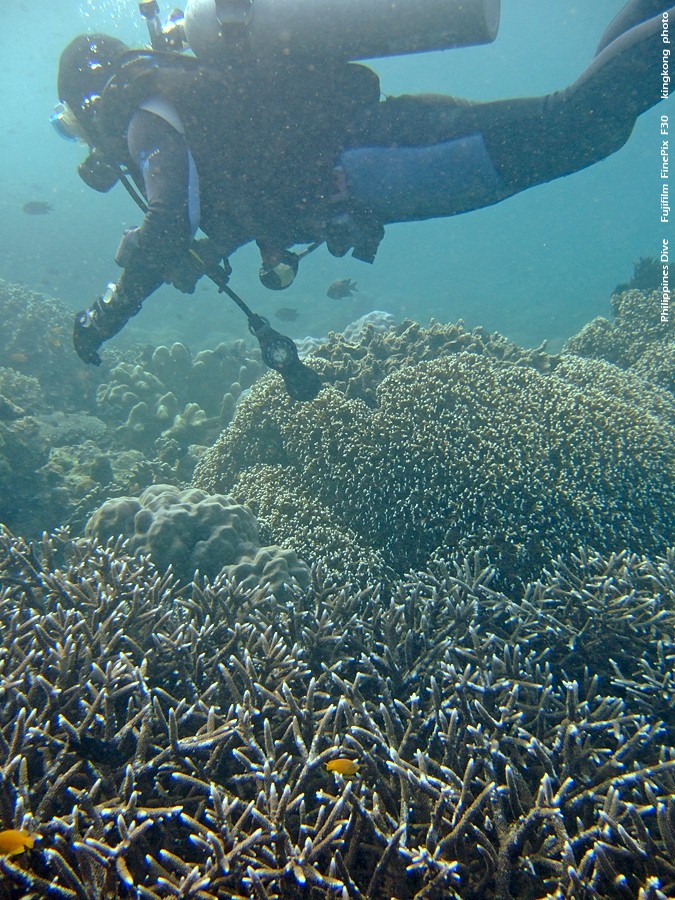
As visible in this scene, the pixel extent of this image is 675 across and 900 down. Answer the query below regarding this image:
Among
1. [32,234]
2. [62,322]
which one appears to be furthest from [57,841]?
[32,234]

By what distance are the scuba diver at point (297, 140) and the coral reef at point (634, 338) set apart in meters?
5.14

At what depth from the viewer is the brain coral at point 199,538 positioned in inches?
156

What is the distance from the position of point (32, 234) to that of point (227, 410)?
43.5 meters

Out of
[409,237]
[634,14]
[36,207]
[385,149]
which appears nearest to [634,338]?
[634,14]

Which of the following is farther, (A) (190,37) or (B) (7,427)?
(B) (7,427)

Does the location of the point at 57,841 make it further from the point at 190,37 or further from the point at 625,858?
the point at 190,37

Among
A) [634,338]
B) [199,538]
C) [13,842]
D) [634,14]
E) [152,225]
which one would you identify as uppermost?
[634,338]

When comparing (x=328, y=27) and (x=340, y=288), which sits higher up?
(x=340, y=288)

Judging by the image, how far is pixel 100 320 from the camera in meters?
3.63

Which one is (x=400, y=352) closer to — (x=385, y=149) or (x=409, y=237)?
(x=385, y=149)

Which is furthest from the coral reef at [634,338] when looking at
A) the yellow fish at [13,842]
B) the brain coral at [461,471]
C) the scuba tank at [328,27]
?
the yellow fish at [13,842]

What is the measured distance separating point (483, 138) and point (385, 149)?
2.69 ft

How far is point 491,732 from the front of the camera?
7.42 feet

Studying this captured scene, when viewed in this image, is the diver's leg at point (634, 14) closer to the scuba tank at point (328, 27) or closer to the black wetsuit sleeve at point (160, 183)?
the scuba tank at point (328, 27)
